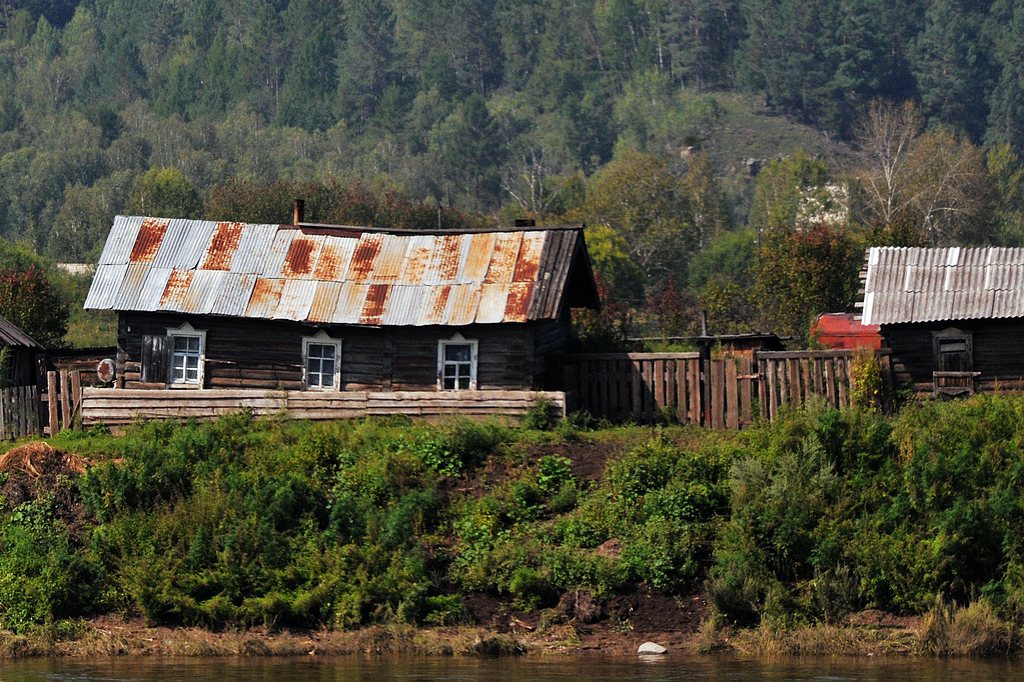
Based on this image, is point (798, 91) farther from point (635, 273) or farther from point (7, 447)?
point (7, 447)

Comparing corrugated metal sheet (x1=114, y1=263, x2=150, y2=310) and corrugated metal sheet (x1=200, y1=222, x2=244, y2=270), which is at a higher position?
corrugated metal sheet (x1=200, y1=222, x2=244, y2=270)

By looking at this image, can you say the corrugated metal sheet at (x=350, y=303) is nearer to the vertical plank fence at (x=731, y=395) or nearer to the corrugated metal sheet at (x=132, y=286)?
the corrugated metal sheet at (x=132, y=286)

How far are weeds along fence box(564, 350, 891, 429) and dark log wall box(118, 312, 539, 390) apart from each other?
1.31 meters

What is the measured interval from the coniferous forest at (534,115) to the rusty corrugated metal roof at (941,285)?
49.7m

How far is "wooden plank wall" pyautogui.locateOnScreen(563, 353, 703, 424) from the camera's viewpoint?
33.0 metres

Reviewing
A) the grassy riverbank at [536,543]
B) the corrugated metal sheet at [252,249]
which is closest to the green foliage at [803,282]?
the corrugated metal sheet at [252,249]

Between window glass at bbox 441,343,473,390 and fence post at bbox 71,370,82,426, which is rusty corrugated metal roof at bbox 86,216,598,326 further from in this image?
fence post at bbox 71,370,82,426

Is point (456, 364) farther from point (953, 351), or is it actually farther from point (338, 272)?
point (953, 351)

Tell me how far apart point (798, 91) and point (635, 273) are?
3066 inches

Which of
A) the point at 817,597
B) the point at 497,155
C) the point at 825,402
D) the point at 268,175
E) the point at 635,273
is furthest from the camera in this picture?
the point at 497,155

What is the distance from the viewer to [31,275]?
46.1 metres

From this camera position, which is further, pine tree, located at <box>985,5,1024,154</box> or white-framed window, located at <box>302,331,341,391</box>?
pine tree, located at <box>985,5,1024,154</box>

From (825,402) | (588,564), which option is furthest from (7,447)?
(825,402)

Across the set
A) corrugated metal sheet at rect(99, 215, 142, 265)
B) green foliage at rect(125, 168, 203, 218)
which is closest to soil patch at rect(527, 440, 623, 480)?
corrugated metal sheet at rect(99, 215, 142, 265)
